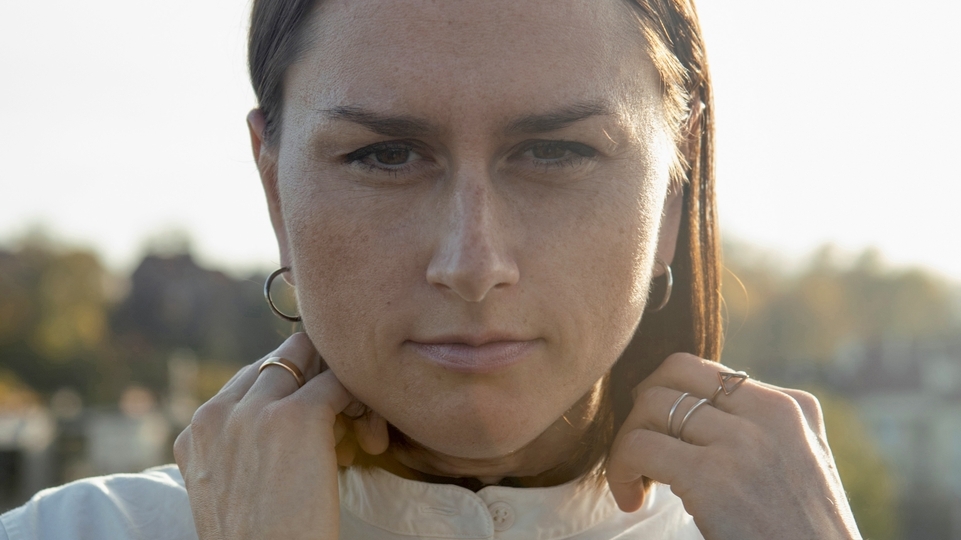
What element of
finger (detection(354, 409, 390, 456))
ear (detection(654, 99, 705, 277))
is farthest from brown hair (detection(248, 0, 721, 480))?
finger (detection(354, 409, 390, 456))

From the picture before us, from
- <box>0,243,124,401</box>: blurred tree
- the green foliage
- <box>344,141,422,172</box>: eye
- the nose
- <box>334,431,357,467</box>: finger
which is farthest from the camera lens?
<box>0,243,124,401</box>: blurred tree

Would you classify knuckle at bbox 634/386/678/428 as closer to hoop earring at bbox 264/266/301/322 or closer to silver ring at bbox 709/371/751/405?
silver ring at bbox 709/371/751/405

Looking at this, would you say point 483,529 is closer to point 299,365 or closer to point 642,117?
point 299,365

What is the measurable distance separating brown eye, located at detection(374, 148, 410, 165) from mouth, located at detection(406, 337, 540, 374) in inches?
17.9

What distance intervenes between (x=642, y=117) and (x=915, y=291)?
60.9 m

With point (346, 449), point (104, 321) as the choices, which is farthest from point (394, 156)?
point (104, 321)

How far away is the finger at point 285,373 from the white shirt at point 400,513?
0.34 m

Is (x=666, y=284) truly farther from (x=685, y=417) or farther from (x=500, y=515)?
(x=500, y=515)

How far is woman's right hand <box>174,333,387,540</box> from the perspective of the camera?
95.0 inches

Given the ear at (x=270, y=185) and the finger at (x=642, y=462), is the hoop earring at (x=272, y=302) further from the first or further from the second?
the finger at (x=642, y=462)

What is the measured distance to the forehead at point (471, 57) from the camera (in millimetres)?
2236

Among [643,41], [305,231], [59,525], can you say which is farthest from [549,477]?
[59,525]

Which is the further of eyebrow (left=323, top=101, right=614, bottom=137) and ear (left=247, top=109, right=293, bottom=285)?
ear (left=247, top=109, right=293, bottom=285)

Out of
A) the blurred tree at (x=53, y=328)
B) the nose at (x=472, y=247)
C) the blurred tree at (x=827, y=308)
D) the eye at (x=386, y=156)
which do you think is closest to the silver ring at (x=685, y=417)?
the nose at (x=472, y=247)
